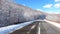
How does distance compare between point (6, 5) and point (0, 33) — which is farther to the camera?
point (6, 5)

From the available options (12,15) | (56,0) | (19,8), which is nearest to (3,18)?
(12,15)

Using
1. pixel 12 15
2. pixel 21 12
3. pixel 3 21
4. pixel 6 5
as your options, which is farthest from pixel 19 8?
pixel 3 21

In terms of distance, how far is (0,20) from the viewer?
75.4ft

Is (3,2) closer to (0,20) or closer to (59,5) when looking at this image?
(0,20)

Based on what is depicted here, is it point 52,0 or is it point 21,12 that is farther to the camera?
point 21,12

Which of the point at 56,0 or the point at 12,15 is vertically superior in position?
the point at 56,0

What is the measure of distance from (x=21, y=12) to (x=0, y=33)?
26.9 metres

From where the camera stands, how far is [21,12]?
38000 millimetres


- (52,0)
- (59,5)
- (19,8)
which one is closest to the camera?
(52,0)

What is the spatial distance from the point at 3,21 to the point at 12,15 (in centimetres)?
612

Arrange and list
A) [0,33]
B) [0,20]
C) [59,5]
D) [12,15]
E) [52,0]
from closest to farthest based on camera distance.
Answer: [0,33]
[0,20]
[52,0]
[59,5]
[12,15]

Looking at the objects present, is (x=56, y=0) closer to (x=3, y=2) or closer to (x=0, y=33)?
(x=3, y=2)

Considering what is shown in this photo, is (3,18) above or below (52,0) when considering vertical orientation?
below

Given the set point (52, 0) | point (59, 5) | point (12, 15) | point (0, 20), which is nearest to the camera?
point (0, 20)
